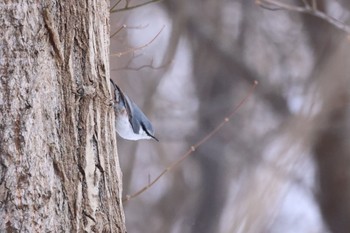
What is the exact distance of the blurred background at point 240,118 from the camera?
420 centimetres

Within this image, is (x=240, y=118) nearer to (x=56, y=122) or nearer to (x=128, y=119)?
(x=128, y=119)

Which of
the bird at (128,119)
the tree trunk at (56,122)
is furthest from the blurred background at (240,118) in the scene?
the tree trunk at (56,122)

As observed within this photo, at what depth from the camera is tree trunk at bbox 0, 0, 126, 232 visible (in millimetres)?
1684

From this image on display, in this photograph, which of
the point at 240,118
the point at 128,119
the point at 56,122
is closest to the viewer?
the point at 56,122

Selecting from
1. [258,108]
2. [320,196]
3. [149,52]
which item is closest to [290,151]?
[320,196]

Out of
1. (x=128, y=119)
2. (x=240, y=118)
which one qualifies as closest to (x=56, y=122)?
(x=128, y=119)

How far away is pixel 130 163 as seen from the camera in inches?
188

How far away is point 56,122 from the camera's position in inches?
68.9

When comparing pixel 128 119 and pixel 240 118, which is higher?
pixel 128 119

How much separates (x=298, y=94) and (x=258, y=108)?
318 millimetres

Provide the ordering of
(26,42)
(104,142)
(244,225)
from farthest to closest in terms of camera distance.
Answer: (244,225) < (104,142) < (26,42)

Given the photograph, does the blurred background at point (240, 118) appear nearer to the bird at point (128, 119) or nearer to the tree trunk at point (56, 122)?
the bird at point (128, 119)

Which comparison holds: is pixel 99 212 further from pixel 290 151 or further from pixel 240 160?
pixel 240 160

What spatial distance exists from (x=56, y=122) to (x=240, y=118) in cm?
325
